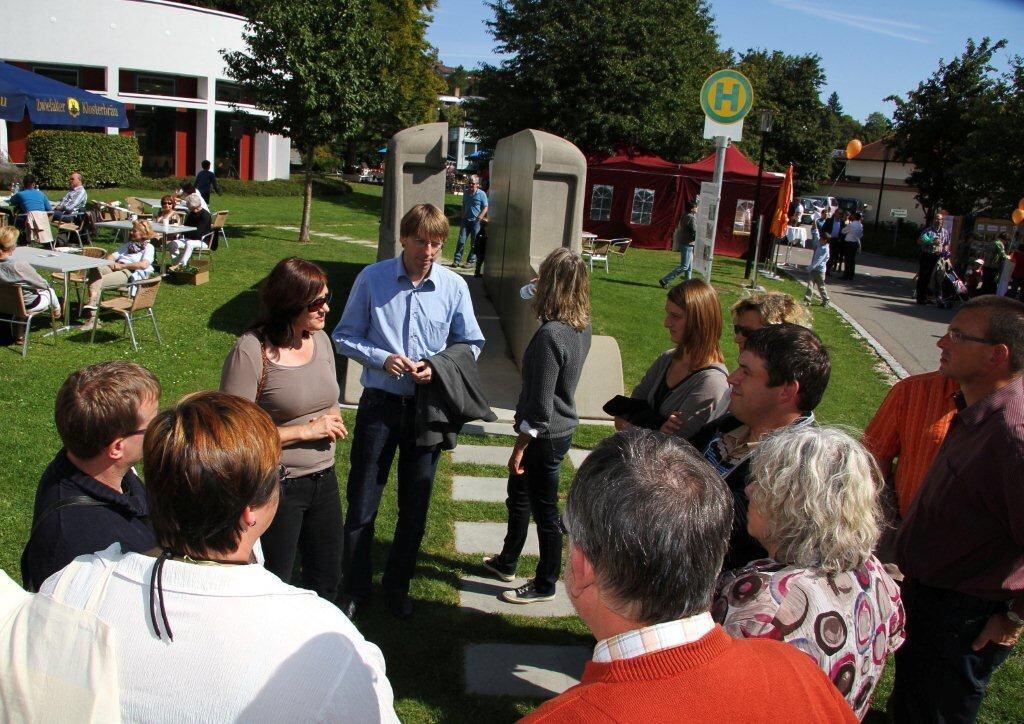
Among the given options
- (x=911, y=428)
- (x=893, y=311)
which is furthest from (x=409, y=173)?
(x=893, y=311)

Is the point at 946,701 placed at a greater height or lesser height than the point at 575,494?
lesser

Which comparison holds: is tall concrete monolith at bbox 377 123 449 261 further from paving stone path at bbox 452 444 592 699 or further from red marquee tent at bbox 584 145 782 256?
red marquee tent at bbox 584 145 782 256

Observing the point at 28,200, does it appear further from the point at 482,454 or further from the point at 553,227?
the point at 482,454

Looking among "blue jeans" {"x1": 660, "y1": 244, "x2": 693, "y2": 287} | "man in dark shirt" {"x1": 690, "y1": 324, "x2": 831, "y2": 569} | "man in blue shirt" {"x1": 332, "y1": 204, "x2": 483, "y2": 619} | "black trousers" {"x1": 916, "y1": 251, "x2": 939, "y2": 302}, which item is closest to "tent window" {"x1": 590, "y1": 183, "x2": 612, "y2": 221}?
"blue jeans" {"x1": 660, "y1": 244, "x2": 693, "y2": 287}

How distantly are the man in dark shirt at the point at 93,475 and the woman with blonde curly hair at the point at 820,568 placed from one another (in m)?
1.63

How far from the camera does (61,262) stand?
32.4 feet

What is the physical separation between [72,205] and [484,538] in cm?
1592

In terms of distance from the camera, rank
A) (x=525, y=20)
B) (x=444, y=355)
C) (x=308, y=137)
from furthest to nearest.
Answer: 1. (x=525, y=20)
2. (x=308, y=137)
3. (x=444, y=355)

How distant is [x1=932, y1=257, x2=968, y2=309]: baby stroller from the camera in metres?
18.8

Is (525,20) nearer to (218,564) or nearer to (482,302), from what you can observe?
(482,302)

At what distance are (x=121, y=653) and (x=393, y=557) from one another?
106 inches

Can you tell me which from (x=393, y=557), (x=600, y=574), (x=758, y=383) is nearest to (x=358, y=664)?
(x=600, y=574)

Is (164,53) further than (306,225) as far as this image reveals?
Yes

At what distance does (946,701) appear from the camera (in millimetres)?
2840
